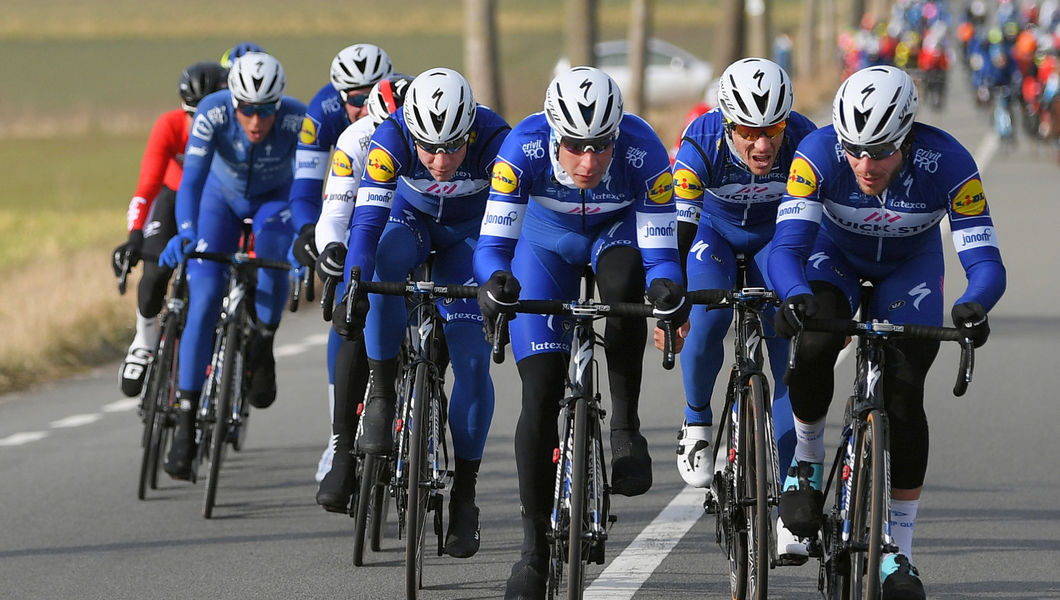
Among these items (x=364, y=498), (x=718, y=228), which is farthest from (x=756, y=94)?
(x=364, y=498)

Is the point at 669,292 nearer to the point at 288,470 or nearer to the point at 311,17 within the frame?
the point at 288,470

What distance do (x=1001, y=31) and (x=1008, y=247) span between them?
11.3 m

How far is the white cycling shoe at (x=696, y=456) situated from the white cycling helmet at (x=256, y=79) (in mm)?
2944

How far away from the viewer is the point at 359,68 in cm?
855

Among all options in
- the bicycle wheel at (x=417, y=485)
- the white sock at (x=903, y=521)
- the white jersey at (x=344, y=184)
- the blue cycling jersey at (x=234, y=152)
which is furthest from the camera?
the blue cycling jersey at (x=234, y=152)

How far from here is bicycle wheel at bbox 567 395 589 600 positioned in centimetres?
573

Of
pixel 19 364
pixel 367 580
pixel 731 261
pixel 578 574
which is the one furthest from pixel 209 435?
pixel 19 364

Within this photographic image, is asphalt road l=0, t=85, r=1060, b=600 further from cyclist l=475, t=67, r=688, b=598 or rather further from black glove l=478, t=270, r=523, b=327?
black glove l=478, t=270, r=523, b=327

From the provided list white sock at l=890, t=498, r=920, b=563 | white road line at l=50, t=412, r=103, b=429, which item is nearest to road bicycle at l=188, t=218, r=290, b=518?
white road line at l=50, t=412, r=103, b=429

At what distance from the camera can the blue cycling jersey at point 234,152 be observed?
9.03m

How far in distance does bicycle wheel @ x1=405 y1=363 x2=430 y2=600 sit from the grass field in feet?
22.6

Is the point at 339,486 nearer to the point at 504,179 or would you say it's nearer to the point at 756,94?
the point at 504,179

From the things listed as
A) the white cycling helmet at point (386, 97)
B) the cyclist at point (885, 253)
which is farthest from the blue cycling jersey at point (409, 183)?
the cyclist at point (885, 253)

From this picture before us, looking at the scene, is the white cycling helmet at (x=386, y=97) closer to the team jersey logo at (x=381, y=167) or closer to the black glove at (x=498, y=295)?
the team jersey logo at (x=381, y=167)
